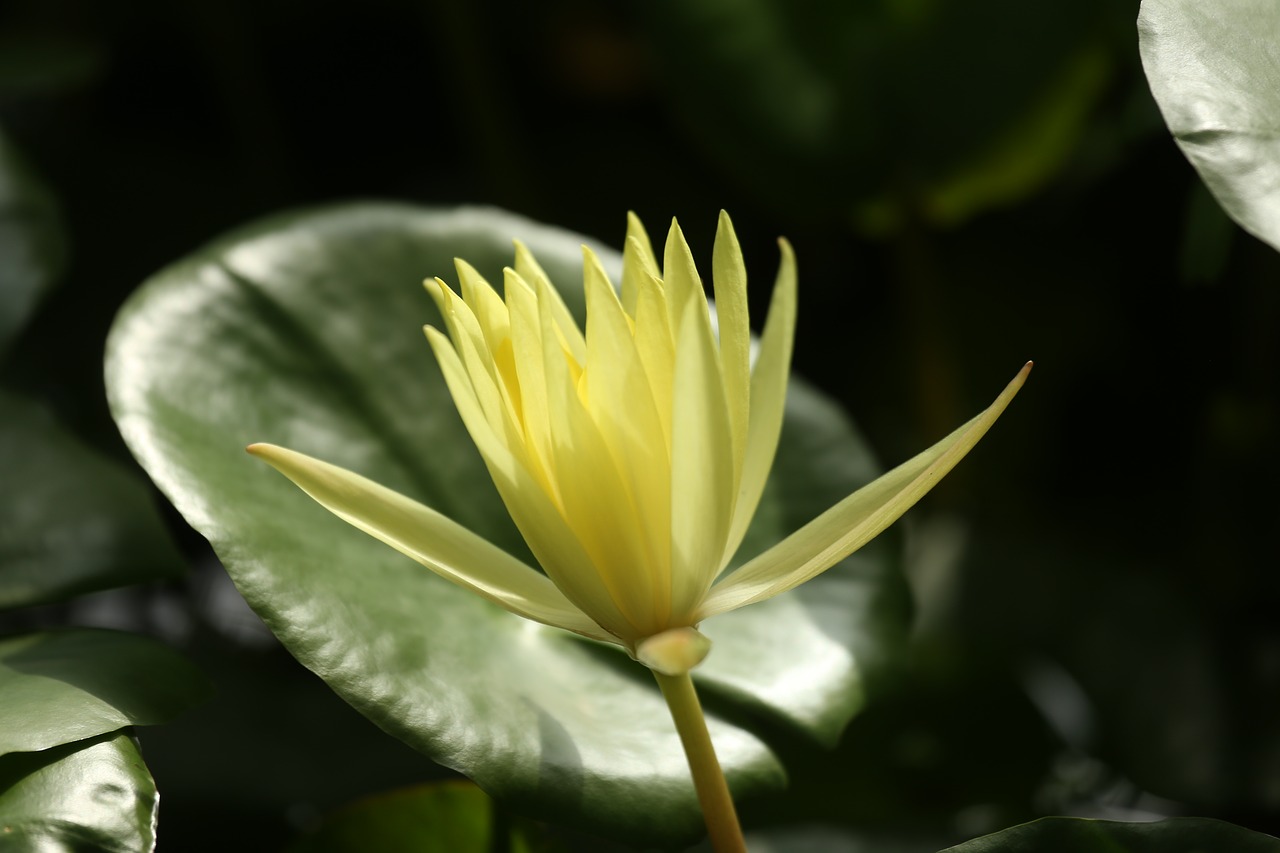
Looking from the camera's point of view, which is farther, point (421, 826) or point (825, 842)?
point (825, 842)

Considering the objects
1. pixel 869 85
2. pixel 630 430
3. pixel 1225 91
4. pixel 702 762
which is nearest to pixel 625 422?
pixel 630 430

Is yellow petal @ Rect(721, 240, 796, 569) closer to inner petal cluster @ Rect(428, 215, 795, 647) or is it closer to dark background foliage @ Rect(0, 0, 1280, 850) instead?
inner petal cluster @ Rect(428, 215, 795, 647)

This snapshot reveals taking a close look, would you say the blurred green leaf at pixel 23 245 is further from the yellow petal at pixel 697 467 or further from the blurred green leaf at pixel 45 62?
the yellow petal at pixel 697 467

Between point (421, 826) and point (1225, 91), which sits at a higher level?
point (1225, 91)

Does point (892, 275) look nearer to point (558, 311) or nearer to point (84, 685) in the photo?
point (558, 311)

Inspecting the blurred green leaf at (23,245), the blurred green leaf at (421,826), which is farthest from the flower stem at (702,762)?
the blurred green leaf at (23,245)

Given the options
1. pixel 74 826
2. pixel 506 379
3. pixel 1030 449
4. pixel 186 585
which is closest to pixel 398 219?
pixel 506 379
